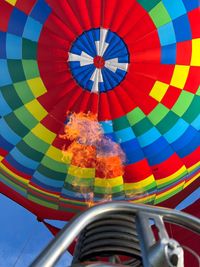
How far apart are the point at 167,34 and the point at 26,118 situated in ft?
7.34

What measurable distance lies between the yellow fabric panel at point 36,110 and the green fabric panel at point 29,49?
0.62m

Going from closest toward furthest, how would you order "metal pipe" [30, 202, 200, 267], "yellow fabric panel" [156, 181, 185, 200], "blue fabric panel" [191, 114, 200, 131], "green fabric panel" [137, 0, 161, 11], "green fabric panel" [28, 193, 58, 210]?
"metal pipe" [30, 202, 200, 267] < "green fabric panel" [137, 0, 161, 11] < "blue fabric panel" [191, 114, 200, 131] < "yellow fabric panel" [156, 181, 185, 200] < "green fabric panel" [28, 193, 58, 210]

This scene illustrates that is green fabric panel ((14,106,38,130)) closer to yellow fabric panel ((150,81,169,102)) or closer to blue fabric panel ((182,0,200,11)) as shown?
yellow fabric panel ((150,81,169,102))

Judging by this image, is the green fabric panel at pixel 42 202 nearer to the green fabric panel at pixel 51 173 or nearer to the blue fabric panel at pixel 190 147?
the green fabric panel at pixel 51 173

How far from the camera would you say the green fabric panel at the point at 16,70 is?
641 centimetres

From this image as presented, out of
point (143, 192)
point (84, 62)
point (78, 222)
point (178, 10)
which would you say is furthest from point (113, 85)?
point (78, 222)

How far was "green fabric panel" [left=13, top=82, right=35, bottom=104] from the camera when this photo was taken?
6.51 m

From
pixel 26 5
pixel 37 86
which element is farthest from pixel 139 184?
pixel 26 5

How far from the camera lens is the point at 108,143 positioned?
6.61 metres

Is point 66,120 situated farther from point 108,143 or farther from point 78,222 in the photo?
point 78,222

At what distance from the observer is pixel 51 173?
23.2 ft

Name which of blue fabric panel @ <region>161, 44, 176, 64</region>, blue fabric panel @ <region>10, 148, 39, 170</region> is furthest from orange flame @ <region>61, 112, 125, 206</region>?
blue fabric panel @ <region>161, 44, 176, 64</region>

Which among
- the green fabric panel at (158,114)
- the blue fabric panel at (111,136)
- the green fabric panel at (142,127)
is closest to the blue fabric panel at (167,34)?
the green fabric panel at (158,114)

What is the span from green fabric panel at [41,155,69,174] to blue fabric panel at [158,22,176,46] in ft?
7.35
